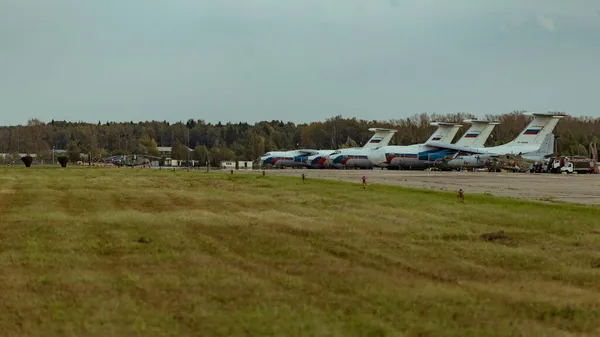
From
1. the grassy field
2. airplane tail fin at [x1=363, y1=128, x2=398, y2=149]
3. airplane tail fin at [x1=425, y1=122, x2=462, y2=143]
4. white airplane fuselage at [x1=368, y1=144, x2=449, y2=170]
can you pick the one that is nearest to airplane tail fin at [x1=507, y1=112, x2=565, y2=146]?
white airplane fuselage at [x1=368, y1=144, x2=449, y2=170]

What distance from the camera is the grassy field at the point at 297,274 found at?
784cm

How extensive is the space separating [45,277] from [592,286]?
8.02 m

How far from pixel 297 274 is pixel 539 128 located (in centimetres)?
9074

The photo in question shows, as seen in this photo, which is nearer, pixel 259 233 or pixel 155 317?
pixel 155 317

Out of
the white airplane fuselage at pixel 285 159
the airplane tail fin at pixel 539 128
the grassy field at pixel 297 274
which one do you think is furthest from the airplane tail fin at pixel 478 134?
the grassy field at pixel 297 274

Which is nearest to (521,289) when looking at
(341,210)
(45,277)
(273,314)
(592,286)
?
(592,286)

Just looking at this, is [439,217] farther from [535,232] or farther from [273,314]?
[273,314]

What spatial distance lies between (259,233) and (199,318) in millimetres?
7858

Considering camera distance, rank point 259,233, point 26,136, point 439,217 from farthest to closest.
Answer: point 26,136
point 439,217
point 259,233

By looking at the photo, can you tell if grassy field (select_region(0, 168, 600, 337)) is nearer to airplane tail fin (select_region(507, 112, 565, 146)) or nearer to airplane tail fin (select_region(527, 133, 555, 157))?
airplane tail fin (select_region(527, 133, 555, 157))

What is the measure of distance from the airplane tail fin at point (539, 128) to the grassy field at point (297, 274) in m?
78.0

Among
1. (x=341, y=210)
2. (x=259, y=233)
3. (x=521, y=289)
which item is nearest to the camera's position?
(x=521, y=289)

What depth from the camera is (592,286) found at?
10.3 metres

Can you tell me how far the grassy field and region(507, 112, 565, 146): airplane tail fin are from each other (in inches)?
3071
